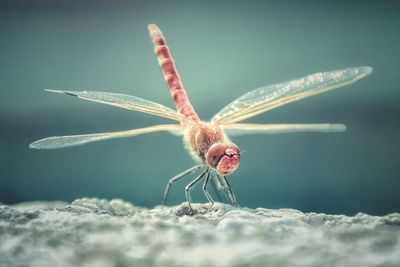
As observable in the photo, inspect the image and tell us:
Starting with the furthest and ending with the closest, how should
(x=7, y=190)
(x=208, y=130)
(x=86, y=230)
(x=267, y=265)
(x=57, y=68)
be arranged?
(x=57, y=68) < (x=7, y=190) < (x=208, y=130) < (x=86, y=230) < (x=267, y=265)

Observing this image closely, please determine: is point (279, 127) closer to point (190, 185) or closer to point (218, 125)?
point (218, 125)

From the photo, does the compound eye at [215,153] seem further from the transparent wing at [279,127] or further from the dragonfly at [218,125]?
the transparent wing at [279,127]

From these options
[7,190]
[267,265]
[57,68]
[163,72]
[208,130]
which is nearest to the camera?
[267,265]

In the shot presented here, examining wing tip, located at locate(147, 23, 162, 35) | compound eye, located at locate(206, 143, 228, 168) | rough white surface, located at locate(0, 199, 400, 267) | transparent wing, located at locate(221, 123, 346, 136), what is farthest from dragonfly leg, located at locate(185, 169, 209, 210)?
wing tip, located at locate(147, 23, 162, 35)

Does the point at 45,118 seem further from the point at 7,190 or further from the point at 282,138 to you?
the point at 282,138

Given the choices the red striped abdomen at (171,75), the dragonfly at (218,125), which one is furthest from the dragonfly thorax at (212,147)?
the red striped abdomen at (171,75)

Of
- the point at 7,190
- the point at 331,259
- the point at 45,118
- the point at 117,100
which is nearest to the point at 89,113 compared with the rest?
the point at 45,118

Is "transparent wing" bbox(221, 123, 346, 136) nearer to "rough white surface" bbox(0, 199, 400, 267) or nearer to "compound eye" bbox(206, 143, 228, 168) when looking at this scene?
"compound eye" bbox(206, 143, 228, 168)
